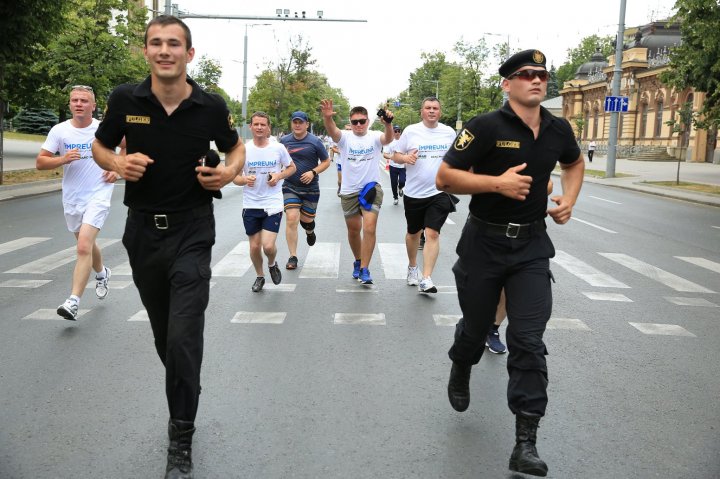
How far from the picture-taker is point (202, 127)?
12.5 ft

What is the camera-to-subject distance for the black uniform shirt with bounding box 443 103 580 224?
4.02 m

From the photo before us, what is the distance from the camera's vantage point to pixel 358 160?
8.70 m

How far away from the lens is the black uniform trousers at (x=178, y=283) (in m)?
3.69

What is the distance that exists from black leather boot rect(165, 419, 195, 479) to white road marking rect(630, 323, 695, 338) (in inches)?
180

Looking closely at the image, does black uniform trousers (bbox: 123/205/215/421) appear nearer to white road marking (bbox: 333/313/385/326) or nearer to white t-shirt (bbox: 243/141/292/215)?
white road marking (bbox: 333/313/385/326)

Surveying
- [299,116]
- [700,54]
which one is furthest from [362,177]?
[700,54]

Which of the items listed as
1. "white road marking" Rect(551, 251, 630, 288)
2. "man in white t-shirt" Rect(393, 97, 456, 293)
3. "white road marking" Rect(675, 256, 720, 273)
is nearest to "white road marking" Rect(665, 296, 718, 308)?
"white road marking" Rect(551, 251, 630, 288)

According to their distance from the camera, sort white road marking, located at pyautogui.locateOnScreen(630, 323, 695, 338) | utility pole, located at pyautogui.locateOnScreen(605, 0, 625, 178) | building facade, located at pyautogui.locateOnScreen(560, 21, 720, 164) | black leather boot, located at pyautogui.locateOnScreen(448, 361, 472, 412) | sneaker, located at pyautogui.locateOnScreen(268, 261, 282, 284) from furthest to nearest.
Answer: building facade, located at pyautogui.locateOnScreen(560, 21, 720, 164) < utility pole, located at pyautogui.locateOnScreen(605, 0, 625, 178) < sneaker, located at pyautogui.locateOnScreen(268, 261, 282, 284) < white road marking, located at pyautogui.locateOnScreen(630, 323, 695, 338) < black leather boot, located at pyautogui.locateOnScreen(448, 361, 472, 412)

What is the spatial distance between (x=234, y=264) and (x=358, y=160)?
2399 mm

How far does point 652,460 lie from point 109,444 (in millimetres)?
2817

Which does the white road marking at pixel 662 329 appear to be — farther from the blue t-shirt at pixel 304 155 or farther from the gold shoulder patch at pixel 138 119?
the gold shoulder patch at pixel 138 119

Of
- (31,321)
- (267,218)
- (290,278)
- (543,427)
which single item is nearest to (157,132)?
(543,427)

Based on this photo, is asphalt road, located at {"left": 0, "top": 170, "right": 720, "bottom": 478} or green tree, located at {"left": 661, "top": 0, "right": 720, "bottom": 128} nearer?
asphalt road, located at {"left": 0, "top": 170, "right": 720, "bottom": 478}

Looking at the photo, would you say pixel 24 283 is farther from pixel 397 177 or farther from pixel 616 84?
pixel 616 84
